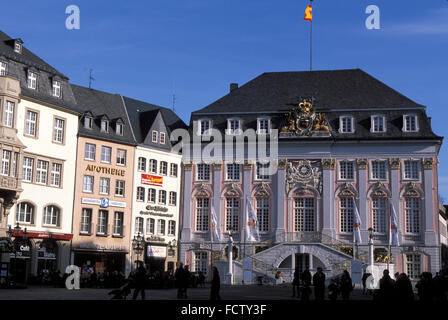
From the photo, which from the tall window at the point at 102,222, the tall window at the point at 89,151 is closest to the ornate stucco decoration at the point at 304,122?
the tall window at the point at 89,151

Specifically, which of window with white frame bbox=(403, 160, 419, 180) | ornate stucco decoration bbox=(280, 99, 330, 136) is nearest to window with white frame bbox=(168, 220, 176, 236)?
ornate stucco decoration bbox=(280, 99, 330, 136)

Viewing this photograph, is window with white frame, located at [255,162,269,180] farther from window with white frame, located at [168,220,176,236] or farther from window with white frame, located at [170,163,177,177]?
window with white frame, located at [168,220,176,236]

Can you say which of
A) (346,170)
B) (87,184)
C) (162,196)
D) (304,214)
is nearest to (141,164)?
(162,196)

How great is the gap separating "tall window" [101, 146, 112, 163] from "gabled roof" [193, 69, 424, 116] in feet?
31.7

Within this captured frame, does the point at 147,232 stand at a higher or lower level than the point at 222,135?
lower

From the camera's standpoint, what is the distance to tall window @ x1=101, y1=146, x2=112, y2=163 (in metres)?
59.0

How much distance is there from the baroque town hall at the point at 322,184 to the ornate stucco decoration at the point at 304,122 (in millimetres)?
89

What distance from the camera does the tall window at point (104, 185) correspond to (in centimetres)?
5844

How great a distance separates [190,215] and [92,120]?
12.4 m

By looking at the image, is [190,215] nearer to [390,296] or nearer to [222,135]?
[222,135]

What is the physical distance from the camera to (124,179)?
60.1 metres

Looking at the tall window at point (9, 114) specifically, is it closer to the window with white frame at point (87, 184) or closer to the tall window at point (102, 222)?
the window with white frame at point (87, 184)
